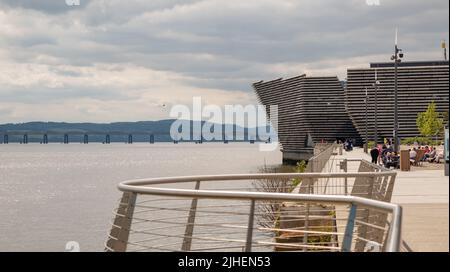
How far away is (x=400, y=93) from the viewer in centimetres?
14575

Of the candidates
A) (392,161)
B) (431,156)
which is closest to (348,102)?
(431,156)

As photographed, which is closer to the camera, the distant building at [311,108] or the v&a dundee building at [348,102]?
the v&a dundee building at [348,102]

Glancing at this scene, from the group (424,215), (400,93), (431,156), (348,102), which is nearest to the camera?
(424,215)

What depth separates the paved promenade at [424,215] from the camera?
29.4 ft

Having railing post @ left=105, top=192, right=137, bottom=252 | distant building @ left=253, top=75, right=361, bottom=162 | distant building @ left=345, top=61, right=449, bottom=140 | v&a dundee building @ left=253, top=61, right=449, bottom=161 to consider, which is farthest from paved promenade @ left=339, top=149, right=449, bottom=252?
distant building @ left=253, top=75, right=361, bottom=162

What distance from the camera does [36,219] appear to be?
4381cm

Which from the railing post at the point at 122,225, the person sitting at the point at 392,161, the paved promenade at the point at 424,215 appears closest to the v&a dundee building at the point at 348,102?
the person sitting at the point at 392,161

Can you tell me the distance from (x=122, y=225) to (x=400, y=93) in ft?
472

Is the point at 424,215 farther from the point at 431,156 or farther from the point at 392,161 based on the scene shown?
the point at 431,156

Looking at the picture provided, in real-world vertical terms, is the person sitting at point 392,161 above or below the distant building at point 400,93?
below

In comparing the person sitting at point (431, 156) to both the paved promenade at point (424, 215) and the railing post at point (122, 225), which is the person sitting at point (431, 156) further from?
the railing post at point (122, 225)

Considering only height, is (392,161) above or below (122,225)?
below
